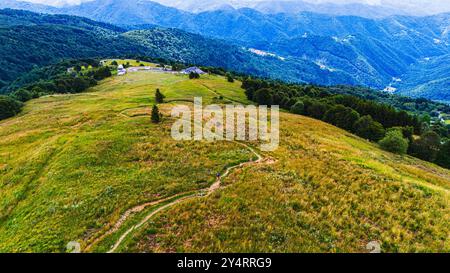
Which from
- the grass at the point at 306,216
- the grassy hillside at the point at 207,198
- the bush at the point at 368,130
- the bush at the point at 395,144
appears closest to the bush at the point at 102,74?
the grassy hillside at the point at 207,198

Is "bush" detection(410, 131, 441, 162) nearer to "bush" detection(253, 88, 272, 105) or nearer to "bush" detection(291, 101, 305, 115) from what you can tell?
"bush" detection(291, 101, 305, 115)

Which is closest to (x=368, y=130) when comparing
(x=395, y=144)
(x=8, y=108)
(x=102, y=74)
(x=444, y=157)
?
(x=395, y=144)

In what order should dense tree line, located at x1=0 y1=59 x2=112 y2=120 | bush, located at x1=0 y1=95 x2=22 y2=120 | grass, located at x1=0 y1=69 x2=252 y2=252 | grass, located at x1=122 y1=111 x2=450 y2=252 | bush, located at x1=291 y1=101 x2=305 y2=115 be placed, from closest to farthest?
grass, located at x1=122 y1=111 x2=450 y2=252
grass, located at x1=0 y1=69 x2=252 y2=252
bush, located at x1=0 y1=95 x2=22 y2=120
dense tree line, located at x1=0 y1=59 x2=112 y2=120
bush, located at x1=291 y1=101 x2=305 y2=115

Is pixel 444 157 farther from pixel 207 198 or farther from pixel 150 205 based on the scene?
pixel 150 205

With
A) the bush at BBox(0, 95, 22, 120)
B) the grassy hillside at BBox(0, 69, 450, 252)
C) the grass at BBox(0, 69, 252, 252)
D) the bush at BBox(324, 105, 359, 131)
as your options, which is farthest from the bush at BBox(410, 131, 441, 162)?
the bush at BBox(0, 95, 22, 120)

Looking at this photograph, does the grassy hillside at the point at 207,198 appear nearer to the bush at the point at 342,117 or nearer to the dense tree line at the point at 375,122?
the dense tree line at the point at 375,122

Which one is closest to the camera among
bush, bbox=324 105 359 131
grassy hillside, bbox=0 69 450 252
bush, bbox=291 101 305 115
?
grassy hillside, bbox=0 69 450 252
